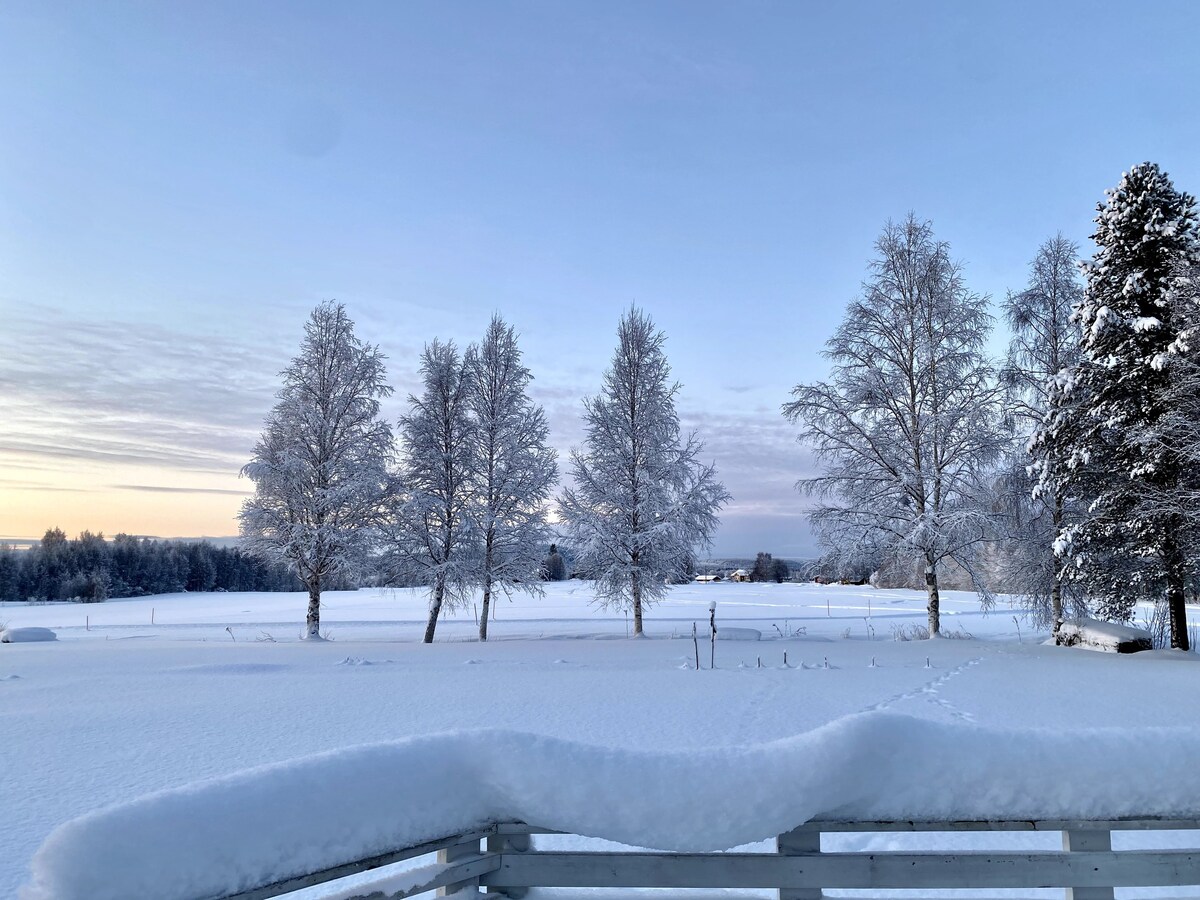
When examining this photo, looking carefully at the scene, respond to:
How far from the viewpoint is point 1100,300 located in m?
18.0

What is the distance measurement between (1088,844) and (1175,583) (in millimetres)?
18210

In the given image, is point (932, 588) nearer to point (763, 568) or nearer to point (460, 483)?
point (460, 483)

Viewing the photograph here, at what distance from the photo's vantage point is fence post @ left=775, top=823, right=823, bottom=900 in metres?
3.00

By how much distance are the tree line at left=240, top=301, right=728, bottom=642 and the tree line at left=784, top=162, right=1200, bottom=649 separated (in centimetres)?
544

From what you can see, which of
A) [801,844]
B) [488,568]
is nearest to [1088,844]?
[801,844]

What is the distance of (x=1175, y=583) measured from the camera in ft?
55.6

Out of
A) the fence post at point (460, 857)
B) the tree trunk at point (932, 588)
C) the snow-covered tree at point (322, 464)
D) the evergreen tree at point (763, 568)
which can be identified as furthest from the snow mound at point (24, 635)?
the evergreen tree at point (763, 568)

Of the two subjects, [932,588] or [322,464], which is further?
[322,464]

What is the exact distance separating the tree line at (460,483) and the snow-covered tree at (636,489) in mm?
49

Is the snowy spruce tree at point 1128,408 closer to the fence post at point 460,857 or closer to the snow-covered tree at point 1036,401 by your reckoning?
the snow-covered tree at point 1036,401

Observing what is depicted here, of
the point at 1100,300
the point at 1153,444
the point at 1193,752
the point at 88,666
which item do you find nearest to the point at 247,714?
the point at 88,666

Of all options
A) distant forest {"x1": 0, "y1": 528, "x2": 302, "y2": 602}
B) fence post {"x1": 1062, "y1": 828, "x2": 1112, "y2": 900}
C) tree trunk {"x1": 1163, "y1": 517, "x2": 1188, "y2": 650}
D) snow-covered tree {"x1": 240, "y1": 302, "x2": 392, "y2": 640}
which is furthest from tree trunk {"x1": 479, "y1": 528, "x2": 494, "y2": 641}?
distant forest {"x1": 0, "y1": 528, "x2": 302, "y2": 602}

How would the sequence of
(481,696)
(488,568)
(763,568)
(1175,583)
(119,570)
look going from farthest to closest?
(763,568) → (119,570) → (488,568) → (1175,583) → (481,696)

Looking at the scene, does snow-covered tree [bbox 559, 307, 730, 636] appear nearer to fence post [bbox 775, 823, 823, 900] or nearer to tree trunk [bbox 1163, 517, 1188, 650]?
tree trunk [bbox 1163, 517, 1188, 650]
